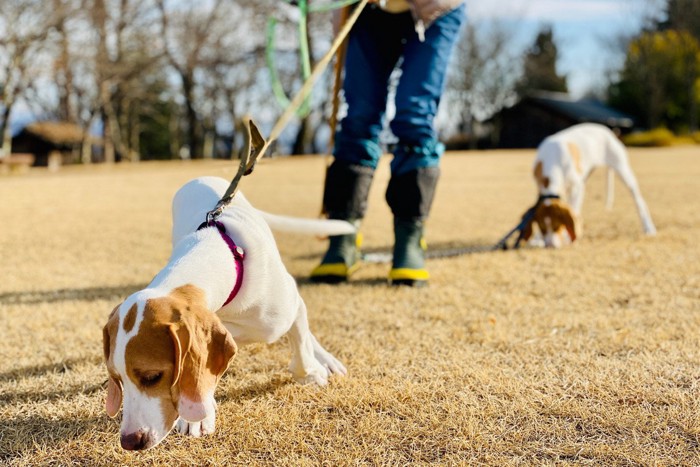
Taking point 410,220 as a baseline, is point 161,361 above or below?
above

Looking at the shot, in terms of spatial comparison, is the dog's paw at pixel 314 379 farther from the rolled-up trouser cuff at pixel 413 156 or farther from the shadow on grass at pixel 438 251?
the shadow on grass at pixel 438 251

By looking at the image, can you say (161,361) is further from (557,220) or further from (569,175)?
(569,175)

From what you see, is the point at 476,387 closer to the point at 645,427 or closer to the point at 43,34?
the point at 645,427

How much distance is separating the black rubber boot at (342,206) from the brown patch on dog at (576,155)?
92.0 inches

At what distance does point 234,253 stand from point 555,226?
3.32 meters

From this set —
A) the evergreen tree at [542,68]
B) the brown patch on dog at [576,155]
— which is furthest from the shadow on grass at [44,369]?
the evergreen tree at [542,68]

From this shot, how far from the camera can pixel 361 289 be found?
351 cm

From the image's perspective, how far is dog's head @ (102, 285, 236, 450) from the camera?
4.88 feet

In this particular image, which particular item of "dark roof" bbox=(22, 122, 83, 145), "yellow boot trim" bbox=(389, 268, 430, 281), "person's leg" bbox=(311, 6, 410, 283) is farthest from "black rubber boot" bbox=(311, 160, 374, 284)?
"dark roof" bbox=(22, 122, 83, 145)

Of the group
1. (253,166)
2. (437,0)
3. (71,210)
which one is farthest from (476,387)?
(71,210)

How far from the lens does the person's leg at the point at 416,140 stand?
3.45 metres

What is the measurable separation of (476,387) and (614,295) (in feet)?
4.80

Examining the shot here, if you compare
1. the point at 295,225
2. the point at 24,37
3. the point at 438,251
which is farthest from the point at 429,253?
the point at 24,37

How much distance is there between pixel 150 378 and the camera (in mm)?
1509
